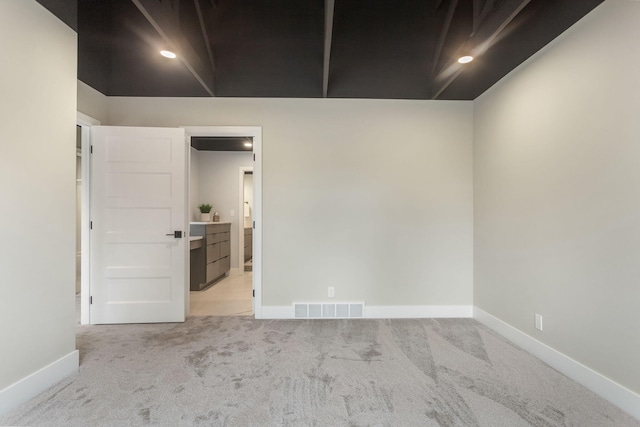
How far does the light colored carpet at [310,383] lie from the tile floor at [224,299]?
0.55 m

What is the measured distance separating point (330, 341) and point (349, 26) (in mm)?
2819

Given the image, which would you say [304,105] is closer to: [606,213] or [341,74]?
[341,74]

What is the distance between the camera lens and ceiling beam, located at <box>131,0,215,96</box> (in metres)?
1.87

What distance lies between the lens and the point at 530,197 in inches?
93.2

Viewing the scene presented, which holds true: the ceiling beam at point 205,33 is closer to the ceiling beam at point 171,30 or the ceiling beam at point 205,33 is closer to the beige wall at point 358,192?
the ceiling beam at point 171,30

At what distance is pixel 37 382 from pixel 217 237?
311cm

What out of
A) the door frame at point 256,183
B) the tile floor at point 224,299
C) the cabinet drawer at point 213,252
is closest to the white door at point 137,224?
the door frame at point 256,183

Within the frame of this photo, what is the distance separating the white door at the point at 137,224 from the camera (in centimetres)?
287

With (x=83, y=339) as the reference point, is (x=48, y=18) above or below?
above

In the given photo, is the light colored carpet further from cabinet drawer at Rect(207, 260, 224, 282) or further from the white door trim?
cabinet drawer at Rect(207, 260, 224, 282)

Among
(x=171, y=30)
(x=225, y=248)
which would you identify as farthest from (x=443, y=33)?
(x=225, y=248)

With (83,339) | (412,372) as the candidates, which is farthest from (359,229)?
(83,339)

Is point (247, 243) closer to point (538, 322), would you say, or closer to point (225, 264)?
point (225, 264)

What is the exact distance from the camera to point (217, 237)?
481 centimetres
